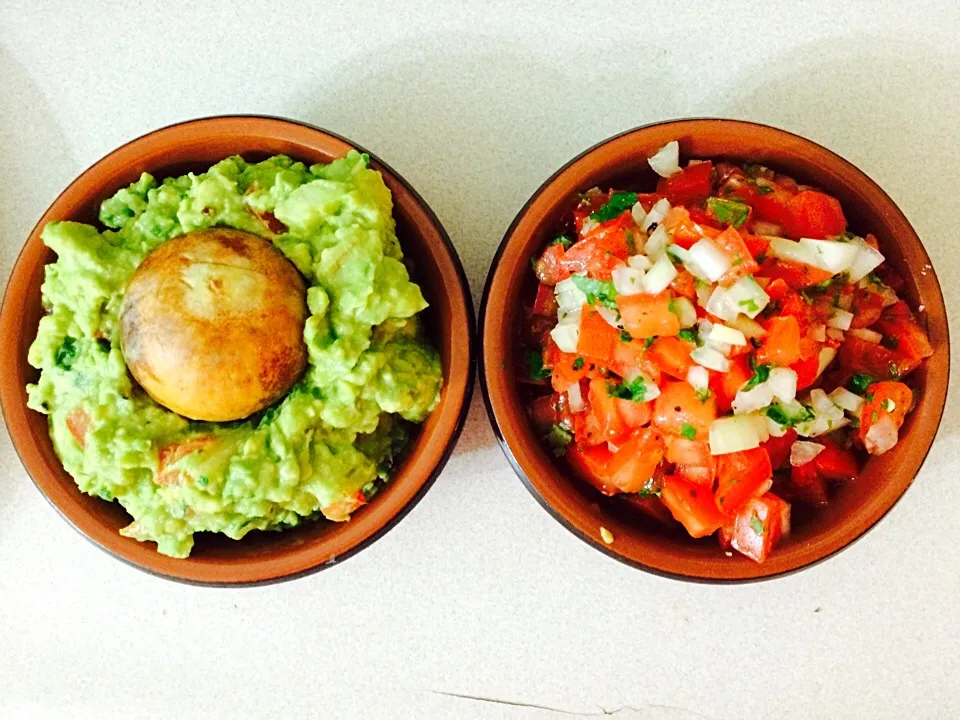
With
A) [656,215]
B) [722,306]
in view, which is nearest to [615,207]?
[656,215]

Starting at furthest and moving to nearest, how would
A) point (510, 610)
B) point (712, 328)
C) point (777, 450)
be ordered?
point (510, 610) < point (777, 450) < point (712, 328)

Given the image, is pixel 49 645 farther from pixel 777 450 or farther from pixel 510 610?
pixel 777 450

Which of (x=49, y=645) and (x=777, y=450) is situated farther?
(x=49, y=645)

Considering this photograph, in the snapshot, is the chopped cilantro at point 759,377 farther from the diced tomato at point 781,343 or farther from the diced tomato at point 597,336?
the diced tomato at point 597,336

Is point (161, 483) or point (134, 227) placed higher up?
point (134, 227)

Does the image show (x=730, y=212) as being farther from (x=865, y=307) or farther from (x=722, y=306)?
(x=865, y=307)

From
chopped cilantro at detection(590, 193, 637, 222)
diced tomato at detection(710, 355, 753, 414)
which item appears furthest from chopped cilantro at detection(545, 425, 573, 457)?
chopped cilantro at detection(590, 193, 637, 222)

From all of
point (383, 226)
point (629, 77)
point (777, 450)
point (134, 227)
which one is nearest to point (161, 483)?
point (134, 227)
